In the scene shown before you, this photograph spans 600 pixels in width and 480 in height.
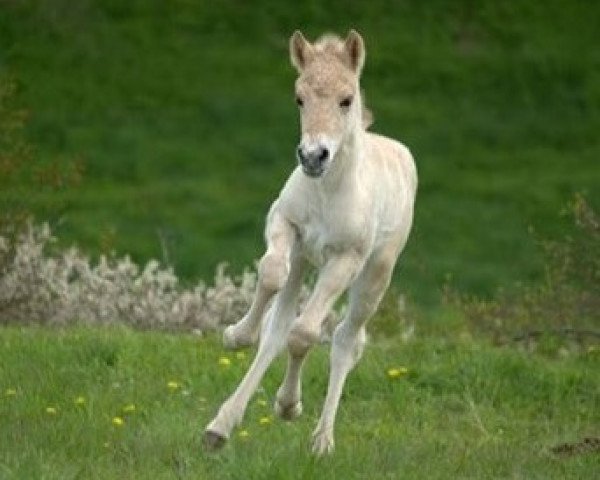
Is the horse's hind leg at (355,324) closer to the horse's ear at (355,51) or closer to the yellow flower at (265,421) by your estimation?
the yellow flower at (265,421)

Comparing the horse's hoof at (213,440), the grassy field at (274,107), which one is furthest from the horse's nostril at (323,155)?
the grassy field at (274,107)

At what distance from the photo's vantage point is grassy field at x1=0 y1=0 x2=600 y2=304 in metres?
26.5

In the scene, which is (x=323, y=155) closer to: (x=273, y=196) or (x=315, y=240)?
(x=315, y=240)

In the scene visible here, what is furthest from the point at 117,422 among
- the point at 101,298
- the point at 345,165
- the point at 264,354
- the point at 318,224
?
the point at 101,298

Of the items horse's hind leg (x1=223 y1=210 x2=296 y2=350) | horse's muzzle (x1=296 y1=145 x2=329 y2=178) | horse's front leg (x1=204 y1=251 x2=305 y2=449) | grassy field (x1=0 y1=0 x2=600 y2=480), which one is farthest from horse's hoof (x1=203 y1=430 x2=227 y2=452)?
horse's muzzle (x1=296 y1=145 x2=329 y2=178)

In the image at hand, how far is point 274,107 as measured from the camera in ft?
99.0

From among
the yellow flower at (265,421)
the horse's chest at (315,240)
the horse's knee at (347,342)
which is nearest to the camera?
the horse's chest at (315,240)

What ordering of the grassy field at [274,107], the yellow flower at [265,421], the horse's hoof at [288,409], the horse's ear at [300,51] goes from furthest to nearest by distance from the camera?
the grassy field at [274,107]
the yellow flower at [265,421]
the horse's hoof at [288,409]
the horse's ear at [300,51]

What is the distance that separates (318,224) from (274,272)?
0.45 meters

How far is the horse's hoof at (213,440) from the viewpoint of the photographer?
8.94 meters

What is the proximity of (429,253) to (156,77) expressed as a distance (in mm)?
7274

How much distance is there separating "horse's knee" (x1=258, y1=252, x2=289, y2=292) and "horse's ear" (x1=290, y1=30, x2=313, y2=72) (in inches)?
35.2

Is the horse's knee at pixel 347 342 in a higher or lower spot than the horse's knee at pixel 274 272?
lower

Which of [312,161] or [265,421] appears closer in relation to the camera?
[312,161]
